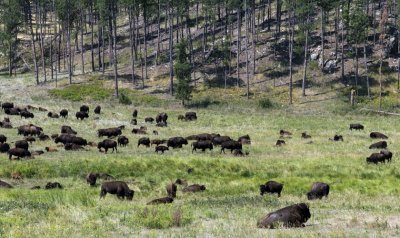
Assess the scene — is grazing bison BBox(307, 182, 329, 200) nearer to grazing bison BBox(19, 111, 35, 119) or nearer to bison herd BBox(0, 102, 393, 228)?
bison herd BBox(0, 102, 393, 228)

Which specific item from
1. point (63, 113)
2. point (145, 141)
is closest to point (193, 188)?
point (145, 141)

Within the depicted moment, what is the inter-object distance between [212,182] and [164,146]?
338 inches

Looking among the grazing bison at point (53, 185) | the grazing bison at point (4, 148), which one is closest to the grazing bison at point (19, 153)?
the grazing bison at point (4, 148)

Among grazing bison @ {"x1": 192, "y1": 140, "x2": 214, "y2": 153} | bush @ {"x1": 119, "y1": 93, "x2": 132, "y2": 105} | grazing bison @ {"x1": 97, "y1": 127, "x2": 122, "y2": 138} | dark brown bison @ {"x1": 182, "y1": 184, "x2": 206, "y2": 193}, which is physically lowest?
dark brown bison @ {"x1": 182, "y1": 184, "x2": 206, "y2": 193}

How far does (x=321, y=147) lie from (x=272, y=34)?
67.0m

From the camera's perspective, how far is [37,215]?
16812 millimetres

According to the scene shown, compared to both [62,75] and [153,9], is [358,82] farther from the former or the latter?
[62,75]

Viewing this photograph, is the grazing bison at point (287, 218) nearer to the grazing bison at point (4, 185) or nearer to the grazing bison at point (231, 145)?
the grazing bison at point (4, 185)

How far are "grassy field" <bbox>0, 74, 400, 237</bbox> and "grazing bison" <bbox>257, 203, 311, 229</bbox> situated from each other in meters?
0.35

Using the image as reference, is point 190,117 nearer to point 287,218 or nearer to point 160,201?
point 160,201

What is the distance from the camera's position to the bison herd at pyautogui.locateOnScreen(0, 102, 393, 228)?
1580cm

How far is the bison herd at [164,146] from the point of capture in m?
15.8

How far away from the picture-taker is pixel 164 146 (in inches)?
1457

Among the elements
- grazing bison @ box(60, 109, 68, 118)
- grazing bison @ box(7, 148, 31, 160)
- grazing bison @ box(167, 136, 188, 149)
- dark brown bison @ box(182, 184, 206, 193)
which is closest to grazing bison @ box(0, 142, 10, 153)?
grazing bison @ box(7, 148, 31, 160)
